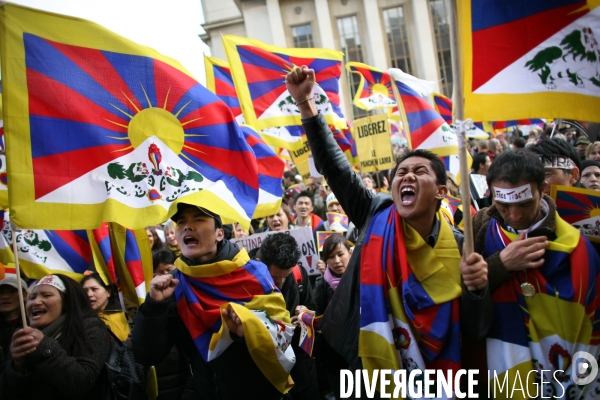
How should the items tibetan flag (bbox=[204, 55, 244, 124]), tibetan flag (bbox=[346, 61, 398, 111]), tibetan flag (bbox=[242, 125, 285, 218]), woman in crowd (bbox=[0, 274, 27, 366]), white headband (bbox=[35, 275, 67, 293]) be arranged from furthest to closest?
tibetan flag (bbox=[346, 61, 398, 111])
tibetan flag (bbox=[204, 55, 244, 124])
tibetan flag (bbox=[242, 125, 285, 218])
woman in crowd (bbox=[0, 274, 27, 366])
white headband (bbox=[35, 275, 67, 293])

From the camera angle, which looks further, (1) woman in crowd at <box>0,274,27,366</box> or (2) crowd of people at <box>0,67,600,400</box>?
(1) woman in crowd at <box>0,274,27,366</box>

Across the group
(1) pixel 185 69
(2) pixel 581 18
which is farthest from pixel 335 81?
(2) pixel 581 18

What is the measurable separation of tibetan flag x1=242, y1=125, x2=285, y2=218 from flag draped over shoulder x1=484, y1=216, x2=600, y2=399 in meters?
2.83

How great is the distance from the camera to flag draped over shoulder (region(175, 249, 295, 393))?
263cm

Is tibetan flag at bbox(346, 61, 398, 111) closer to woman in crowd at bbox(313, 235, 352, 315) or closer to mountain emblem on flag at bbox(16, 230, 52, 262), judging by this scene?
woman in crowd at bbox(313, 235, 352, 315)

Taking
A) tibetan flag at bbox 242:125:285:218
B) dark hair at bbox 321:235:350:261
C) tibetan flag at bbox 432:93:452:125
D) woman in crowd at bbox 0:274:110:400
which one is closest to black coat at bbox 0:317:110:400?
woman in crowd at bbox 0:274:110:400

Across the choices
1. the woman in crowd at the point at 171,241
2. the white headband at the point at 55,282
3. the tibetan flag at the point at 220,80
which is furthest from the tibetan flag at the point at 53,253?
the tibetan flag at the point at 220,80

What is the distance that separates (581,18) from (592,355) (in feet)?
4.83

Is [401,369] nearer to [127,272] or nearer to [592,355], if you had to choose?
[592,355]

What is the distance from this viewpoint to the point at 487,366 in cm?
228

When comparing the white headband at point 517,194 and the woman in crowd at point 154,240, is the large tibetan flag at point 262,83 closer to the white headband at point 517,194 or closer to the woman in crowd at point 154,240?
the woman in crowd at point 154,240

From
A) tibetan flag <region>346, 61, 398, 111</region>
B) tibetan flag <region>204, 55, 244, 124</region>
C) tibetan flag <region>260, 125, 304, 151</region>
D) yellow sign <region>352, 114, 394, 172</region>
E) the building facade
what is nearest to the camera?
tibetan flag <region>260, 125, 304, 151</region>

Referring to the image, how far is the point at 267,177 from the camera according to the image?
5332 millimetres

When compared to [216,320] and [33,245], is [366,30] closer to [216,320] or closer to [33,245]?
[33,245]
